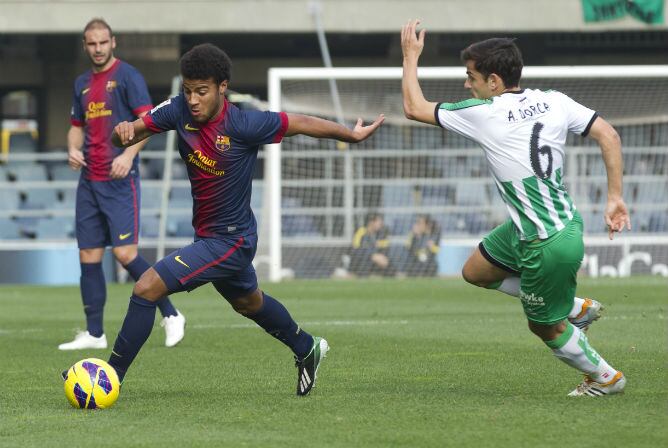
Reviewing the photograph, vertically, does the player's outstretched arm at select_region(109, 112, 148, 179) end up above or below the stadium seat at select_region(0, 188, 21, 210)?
above

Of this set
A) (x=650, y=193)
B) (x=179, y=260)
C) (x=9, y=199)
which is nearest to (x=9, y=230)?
(x=9, y=199)

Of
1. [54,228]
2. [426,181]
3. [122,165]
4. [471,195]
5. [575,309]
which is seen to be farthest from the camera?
[54,228]

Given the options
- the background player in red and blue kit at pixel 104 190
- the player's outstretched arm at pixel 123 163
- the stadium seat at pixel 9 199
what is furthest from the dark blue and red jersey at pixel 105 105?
the stadium seat at pixel 9 199

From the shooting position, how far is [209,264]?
19.7 feet

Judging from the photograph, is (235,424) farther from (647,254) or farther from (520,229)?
(647,254)

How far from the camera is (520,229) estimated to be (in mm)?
5918

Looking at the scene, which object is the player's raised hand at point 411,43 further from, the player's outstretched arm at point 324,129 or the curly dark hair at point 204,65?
the curly dark hair at point 204,65

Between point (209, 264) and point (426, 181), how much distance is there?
14149mm

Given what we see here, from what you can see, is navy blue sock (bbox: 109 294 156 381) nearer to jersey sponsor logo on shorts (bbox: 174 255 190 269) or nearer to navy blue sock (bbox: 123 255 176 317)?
jersey sponsor logo on shorts (bbox: 174 255 190 269)

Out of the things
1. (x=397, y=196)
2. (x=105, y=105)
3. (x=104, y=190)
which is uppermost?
(x=105, y=105)

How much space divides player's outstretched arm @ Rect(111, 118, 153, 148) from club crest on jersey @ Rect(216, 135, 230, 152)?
0.33 m

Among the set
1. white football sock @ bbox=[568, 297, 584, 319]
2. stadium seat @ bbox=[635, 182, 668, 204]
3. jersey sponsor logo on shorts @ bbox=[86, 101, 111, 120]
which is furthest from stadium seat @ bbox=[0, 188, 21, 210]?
white football sock @ bbox=[568, 297, 584, 319]

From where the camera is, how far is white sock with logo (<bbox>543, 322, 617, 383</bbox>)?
5.84 meters

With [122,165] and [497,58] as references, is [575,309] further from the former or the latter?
[122,165]
